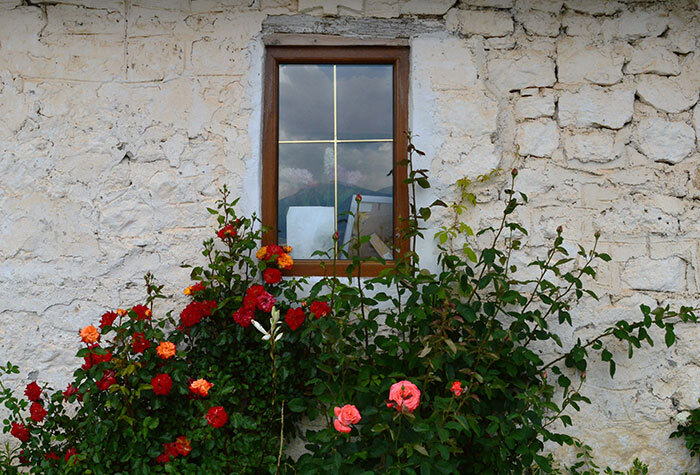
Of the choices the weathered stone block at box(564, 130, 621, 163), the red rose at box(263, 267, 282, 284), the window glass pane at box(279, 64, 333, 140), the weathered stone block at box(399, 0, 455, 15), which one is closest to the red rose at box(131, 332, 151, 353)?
the red rose at box(263, 267, 282, 284)

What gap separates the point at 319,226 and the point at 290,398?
0.92 meters

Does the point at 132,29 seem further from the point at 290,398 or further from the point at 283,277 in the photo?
the point at 290,398

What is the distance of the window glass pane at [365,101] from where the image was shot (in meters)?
2.88

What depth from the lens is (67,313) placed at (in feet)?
8.83

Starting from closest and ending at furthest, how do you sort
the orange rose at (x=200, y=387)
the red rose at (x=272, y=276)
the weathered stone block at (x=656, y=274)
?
the orange rose at (x=200, y=387) < the red rose at (x=272, y=276) < the weathered stone block at (x=656, y=274)

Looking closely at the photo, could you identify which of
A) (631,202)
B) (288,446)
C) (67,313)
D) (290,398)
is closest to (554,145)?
(631,202)

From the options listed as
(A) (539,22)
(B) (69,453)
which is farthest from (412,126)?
(B) (69,453)

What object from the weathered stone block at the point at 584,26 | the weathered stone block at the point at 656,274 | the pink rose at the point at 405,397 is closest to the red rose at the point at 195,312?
the pink rose at the point at 405,397

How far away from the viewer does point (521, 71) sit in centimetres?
276

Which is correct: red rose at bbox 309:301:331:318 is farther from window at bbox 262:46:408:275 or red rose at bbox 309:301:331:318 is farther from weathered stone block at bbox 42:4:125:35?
weathered stone block at bbox 42:4:125:35

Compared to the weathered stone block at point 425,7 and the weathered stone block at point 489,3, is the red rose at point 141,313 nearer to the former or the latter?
the weathered stone block at point 425,7

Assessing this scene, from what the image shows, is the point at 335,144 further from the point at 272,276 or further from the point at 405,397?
the point at 405,397

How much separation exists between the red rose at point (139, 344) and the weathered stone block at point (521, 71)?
7.14 feet

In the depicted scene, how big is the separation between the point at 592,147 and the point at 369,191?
1.20m
